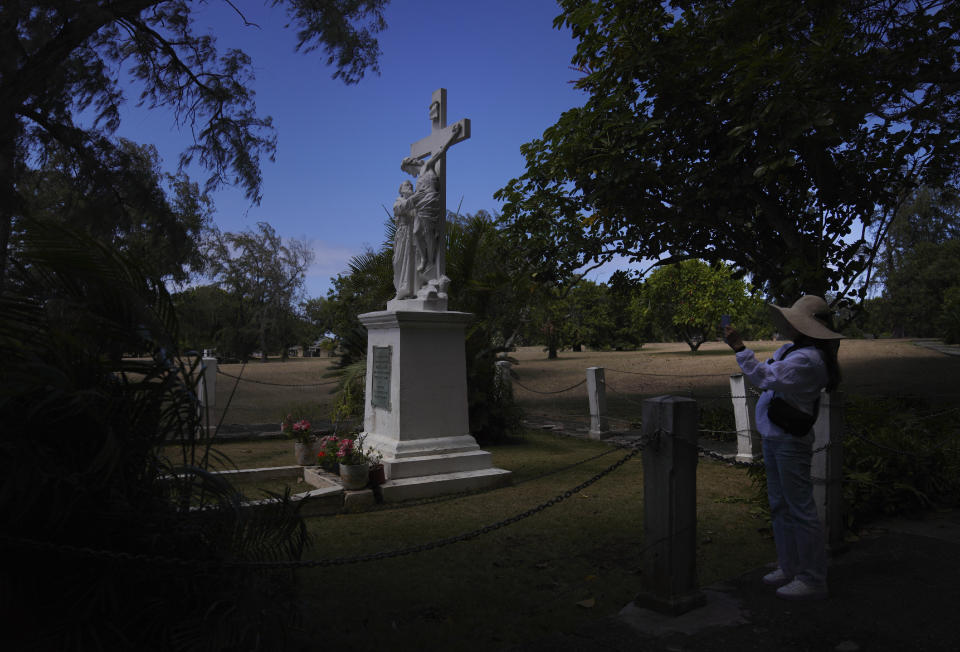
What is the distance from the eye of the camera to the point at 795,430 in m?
3.60

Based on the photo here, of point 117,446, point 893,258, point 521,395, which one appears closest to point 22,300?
point 117,446

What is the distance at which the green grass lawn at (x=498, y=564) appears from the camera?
11.0 feet

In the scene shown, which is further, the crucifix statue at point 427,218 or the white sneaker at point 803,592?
the crucifix statue at point 427,218

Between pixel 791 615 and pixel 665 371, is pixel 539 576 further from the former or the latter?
pixel 665 371

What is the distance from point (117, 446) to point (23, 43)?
23.0 feet

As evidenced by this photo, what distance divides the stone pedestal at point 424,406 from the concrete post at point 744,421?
3.26 metres

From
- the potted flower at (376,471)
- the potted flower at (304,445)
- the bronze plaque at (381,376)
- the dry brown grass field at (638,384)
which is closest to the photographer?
the potted flower at (376,471)

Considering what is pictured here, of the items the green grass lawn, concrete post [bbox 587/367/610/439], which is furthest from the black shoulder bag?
concrete post [bbox 587/367/610/439]

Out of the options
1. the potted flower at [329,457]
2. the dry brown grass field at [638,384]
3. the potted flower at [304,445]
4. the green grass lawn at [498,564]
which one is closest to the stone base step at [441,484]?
the green grass lawn at [498,564]

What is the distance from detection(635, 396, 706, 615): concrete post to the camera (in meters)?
3.36

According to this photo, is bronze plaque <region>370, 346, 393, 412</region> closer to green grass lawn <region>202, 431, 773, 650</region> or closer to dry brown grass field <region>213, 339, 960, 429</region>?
green grass lawn <region>202, 431, 773, 650</region>

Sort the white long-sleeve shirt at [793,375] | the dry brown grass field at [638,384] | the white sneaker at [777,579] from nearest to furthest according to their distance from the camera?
the white long-sleeve shirt at [793,375]
the white sneaker at [777,579]
the dry brown grass field at [638,384]

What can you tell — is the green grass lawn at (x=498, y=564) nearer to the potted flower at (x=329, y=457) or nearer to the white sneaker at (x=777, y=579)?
the white sneaker at (x=777, y=579)

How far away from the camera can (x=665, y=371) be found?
23.4 metres
